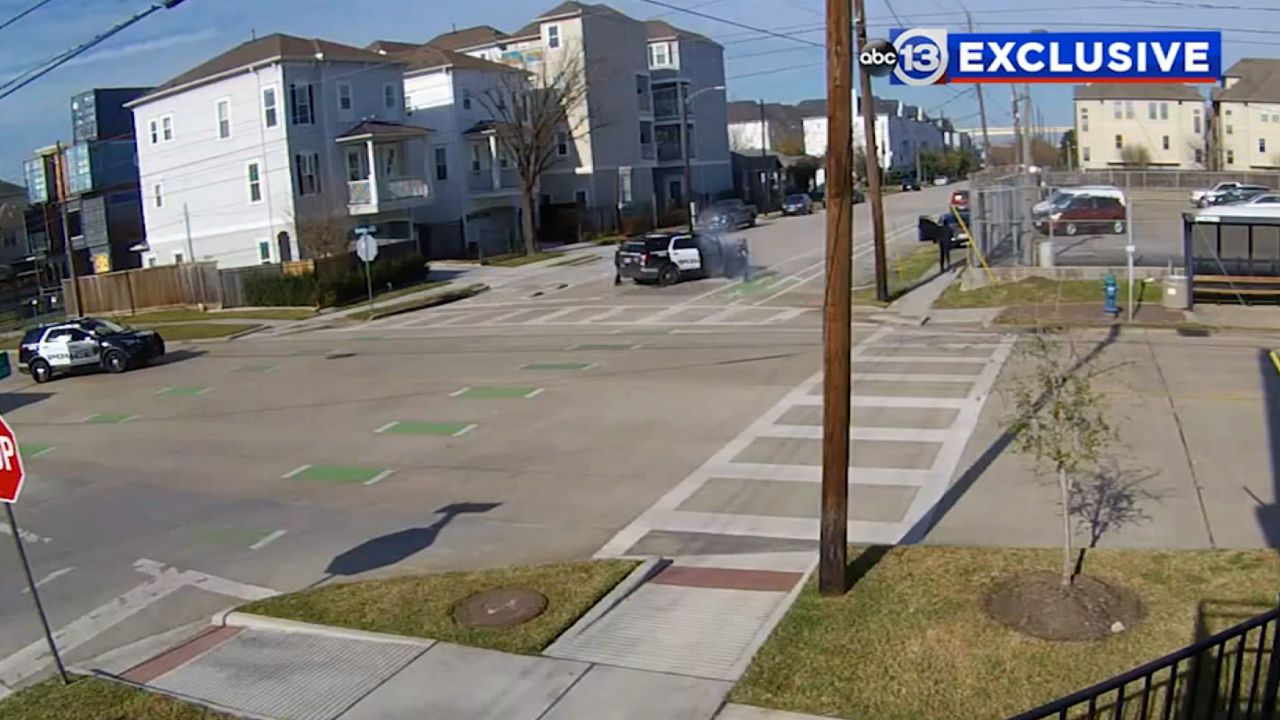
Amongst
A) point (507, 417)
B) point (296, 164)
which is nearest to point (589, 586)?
point (507, 417)

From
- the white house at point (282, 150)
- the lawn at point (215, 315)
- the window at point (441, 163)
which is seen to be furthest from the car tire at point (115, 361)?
the window at point (441, 163)

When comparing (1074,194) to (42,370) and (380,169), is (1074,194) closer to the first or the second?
(380,169)

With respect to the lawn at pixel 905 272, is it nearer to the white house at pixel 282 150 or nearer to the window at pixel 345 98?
the white house at pixel 282 150

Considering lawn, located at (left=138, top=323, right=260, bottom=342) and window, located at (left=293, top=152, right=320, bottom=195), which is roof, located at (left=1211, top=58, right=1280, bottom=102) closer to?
window, located at (left=293, top=152, right=320, bottom=195)

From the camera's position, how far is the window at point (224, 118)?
173 feet

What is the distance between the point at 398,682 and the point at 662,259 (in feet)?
106

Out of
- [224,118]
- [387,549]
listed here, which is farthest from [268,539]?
[224,118]

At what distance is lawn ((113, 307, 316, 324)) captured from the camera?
4269 centimetres

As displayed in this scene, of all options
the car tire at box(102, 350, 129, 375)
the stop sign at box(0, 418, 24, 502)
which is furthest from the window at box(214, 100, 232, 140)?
the stop sign at box(0, 418, 24, 502)

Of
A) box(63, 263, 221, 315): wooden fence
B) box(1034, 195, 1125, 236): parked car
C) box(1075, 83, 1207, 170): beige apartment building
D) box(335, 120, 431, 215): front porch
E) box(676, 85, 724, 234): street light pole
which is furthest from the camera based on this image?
box(1075, 83, 1207, 170): beige apartment building

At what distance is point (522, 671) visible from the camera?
895cm

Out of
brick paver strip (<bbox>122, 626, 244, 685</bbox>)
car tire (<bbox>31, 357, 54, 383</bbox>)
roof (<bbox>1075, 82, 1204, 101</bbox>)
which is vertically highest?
roof (<bbox>1075, 82, 1204, 101</bbox>)

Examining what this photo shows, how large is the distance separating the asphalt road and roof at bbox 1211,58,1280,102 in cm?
6935

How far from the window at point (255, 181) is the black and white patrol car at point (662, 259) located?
1889 centimetres
